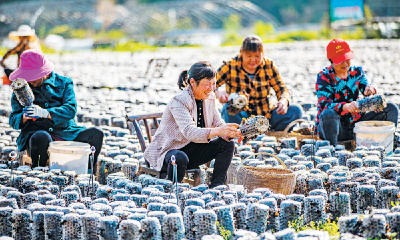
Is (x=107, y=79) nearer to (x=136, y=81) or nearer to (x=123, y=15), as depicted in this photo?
(x=136, y=81)

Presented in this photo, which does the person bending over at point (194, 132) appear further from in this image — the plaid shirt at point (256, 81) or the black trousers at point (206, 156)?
the plaid shirt at point (256, 81)

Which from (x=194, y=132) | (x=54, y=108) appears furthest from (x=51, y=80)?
(x=194, y=132)

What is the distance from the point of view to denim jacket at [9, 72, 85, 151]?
13.7 ft

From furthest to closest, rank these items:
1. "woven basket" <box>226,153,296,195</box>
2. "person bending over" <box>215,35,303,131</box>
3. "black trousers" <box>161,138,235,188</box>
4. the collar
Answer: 1. "person bending over" <box>215,35,303,131</box>
2. the collar
3. "black trousers" <box>161,138,235,188</box>
4. "woven basket" <box>226,153,296,195</box>

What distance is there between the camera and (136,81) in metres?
12.1

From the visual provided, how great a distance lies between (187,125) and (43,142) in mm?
1350

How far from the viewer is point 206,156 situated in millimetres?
3793

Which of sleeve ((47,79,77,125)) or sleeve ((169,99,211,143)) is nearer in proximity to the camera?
sleeve ((169,99,211,143))

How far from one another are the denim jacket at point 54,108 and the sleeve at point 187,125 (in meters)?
1.07

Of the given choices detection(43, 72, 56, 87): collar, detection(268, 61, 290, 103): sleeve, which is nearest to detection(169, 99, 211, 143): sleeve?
detection(43, 72, 56, 87): collar

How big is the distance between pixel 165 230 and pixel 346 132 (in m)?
2.67

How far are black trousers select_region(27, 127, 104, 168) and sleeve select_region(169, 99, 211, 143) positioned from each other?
1.02 meters

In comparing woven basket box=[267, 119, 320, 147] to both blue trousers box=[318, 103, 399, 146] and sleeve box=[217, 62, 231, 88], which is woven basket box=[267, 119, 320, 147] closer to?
blue trousers box=[318, 103, 399, 146]

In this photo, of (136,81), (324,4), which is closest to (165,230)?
(136,81)
